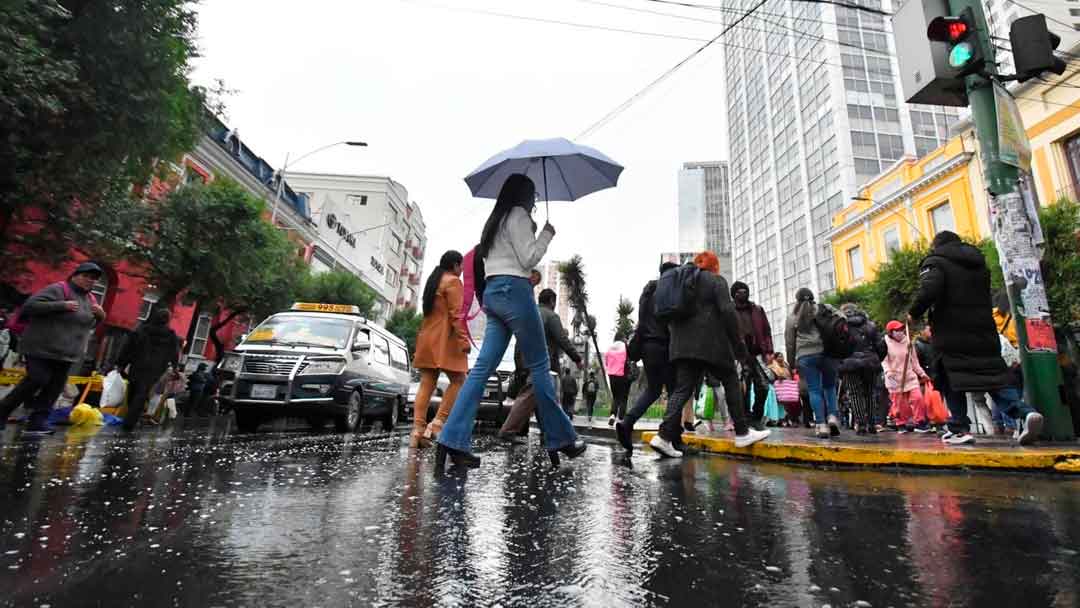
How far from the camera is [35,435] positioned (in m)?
5.43

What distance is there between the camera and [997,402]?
496cm

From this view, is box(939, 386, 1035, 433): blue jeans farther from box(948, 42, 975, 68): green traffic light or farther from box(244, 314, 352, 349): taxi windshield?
box(244, 314, 352, 349): taxi windshield

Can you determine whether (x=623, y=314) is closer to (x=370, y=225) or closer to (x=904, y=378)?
(x=370, y=225)

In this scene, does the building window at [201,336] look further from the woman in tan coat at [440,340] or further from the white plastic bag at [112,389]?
the woman in tan coat at [440,340]

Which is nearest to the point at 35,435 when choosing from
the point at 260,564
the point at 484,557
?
the point at 260,564

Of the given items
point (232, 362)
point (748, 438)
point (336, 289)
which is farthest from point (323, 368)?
point (336, 289)

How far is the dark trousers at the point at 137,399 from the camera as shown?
23.3ft

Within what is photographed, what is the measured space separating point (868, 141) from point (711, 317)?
50256mm

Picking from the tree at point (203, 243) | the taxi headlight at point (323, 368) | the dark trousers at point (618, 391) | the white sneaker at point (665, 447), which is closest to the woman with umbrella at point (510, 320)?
the white sneaker at point (665, 447)

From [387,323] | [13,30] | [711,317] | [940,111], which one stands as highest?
[940,111]

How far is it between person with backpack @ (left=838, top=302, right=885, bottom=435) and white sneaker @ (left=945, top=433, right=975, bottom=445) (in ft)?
4.99

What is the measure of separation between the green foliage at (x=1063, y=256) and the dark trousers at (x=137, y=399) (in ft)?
69.4

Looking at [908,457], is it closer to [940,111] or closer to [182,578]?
[182,578]

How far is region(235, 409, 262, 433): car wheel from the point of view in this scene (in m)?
7.44
